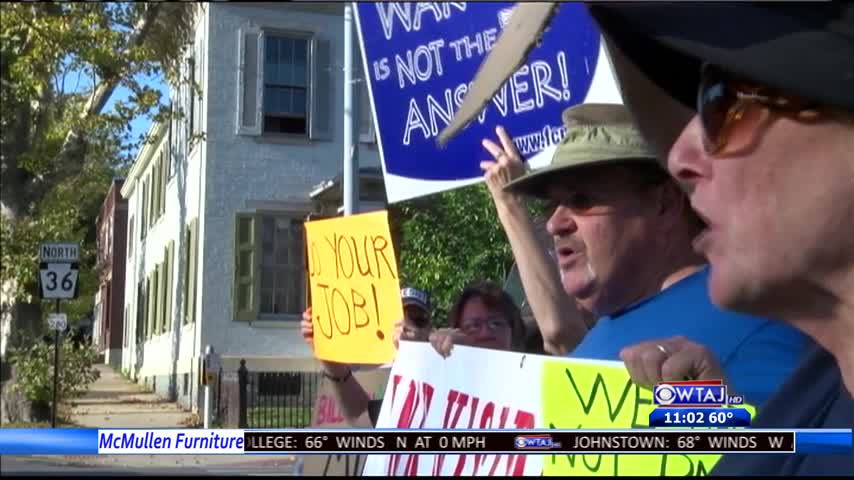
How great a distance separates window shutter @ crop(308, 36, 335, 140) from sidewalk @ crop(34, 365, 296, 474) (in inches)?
27.9

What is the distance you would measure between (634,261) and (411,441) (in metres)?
0.62

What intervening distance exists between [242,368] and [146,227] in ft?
1.68

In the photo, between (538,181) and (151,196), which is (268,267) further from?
(538,181)

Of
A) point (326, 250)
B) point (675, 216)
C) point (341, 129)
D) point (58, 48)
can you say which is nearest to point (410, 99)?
point (341, 129)

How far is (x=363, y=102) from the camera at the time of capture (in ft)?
8.54

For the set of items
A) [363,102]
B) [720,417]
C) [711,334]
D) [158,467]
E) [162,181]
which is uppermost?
[363,102]

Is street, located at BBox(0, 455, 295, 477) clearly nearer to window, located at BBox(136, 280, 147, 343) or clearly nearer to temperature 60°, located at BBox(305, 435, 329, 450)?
temperature 60°, located at BBox(305, 435, 329, 450)

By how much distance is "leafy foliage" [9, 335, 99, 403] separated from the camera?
8.56 ft

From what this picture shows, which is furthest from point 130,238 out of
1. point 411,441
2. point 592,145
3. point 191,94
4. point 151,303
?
point 592,145

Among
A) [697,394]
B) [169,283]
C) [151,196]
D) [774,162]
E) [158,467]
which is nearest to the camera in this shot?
[774,162]

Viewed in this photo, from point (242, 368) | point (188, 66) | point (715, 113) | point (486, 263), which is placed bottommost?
point (242, 368)

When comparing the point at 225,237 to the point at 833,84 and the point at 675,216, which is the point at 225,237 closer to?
the point at 675,216

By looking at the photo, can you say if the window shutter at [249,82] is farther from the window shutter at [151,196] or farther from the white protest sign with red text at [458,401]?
the white protest sign with red text at [458,401]

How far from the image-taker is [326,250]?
262 cm
